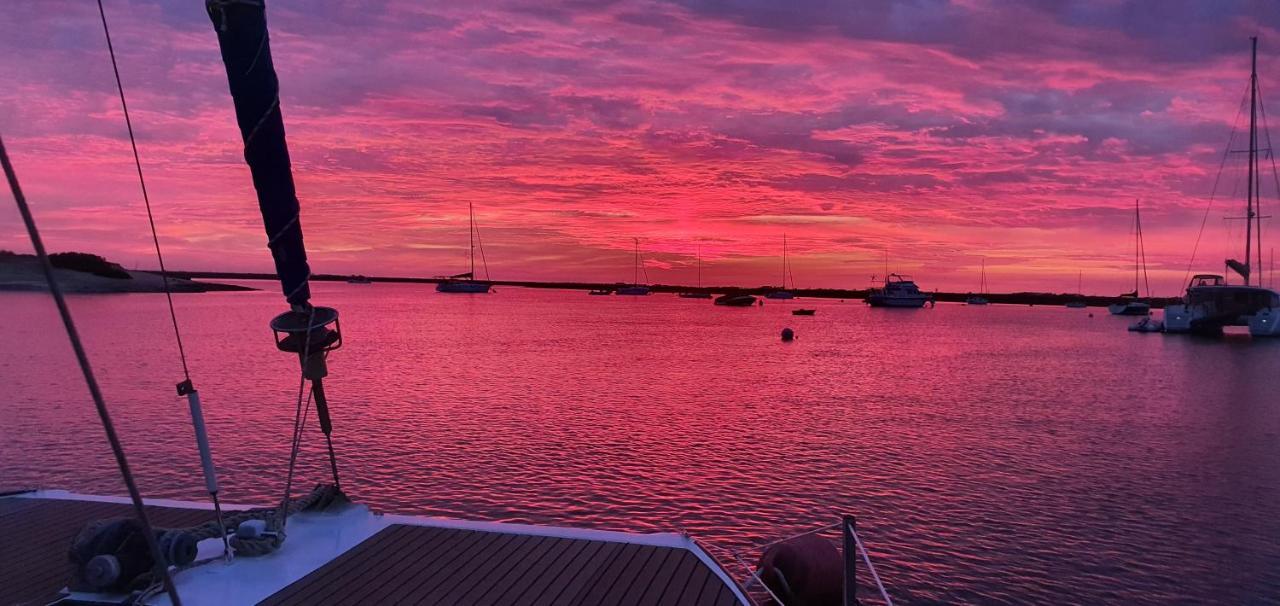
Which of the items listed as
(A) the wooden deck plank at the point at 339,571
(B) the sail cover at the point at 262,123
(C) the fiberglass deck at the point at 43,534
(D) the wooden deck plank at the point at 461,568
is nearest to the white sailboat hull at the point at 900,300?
(D) the wooden deck plank at the point at 461,568

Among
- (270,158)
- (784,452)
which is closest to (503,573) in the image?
(270,158)

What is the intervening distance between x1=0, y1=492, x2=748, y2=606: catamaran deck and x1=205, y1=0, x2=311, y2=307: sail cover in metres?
3.24

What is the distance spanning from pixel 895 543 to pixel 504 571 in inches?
433

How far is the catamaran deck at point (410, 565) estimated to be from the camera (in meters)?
8.20

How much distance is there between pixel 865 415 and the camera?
116ft

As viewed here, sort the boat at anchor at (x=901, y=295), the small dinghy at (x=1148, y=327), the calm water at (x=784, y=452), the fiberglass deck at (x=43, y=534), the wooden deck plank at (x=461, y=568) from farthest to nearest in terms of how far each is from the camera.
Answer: the boat at anchor at (x=901, y=295) < the small dinghy at (x=1148, y=327) < the calm water at (x=784, y=452) < the fiberglass deck at (x=43, y=534) < the wooden deck plank at (x=461, y=568)

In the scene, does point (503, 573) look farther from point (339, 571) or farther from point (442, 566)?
point (339, 571)

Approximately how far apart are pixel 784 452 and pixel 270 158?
21.3 m

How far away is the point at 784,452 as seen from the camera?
26.5 m

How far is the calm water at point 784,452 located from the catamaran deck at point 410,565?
7.12 metres

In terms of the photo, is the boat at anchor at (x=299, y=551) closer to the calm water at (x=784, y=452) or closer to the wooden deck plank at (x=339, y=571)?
the wooden deck plank at (x=339, y=571)

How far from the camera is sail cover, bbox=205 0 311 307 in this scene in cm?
811

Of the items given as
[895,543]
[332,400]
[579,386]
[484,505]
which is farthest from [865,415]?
[332,400]

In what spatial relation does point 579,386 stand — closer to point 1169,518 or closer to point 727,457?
point 727,457
